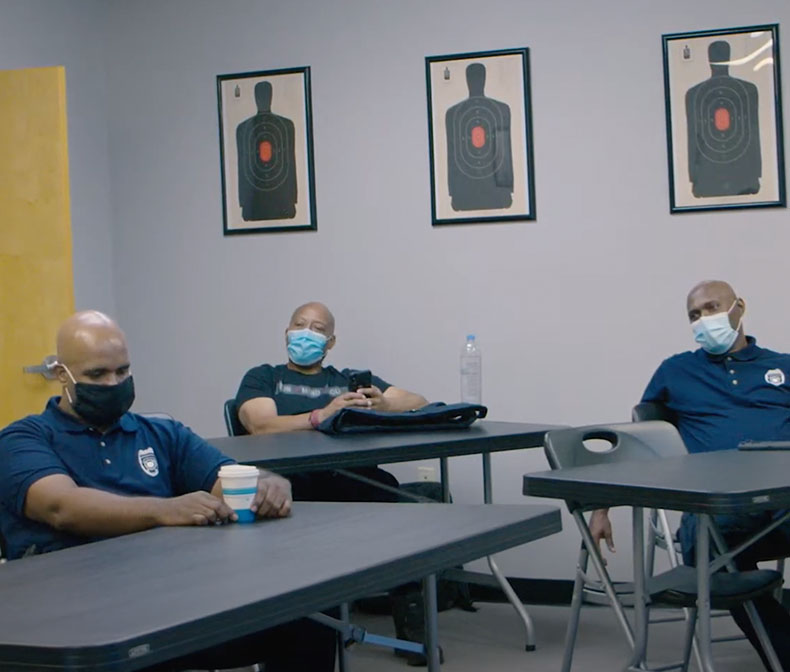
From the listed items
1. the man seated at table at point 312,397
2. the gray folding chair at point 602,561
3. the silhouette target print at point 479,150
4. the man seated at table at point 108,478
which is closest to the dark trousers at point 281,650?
the man seated at table at point 108,478

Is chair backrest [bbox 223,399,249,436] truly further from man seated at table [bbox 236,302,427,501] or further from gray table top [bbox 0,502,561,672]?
gray table top [bbox 0,502,561,672]

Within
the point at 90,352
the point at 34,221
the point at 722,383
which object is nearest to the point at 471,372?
the point at 722,383

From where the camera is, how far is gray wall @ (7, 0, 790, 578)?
4547mm

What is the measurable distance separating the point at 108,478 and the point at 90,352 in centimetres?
27

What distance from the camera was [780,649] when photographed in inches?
117

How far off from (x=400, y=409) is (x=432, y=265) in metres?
0.82

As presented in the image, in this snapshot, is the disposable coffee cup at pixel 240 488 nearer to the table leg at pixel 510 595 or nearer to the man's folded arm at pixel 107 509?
the man's folded arm at pixel 107 509

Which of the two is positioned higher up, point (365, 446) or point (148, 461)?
point (148, 461)

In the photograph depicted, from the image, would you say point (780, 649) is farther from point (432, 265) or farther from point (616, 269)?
point (432, 265)

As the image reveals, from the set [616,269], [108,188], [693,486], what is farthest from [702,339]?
[108,188]

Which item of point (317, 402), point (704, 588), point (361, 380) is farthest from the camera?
point (317, 402)

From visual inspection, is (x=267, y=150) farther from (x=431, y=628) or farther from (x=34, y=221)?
(x=431, y=628)

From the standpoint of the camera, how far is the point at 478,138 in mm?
4738

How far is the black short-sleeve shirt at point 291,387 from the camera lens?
4328 mm
